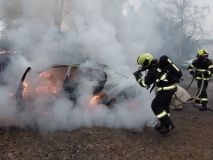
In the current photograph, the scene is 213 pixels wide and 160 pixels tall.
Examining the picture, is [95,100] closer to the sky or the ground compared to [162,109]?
closer to the sky

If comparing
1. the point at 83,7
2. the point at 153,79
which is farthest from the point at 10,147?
the point at 83,7

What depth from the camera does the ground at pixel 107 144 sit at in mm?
5312

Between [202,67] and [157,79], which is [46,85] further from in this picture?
[202,67]

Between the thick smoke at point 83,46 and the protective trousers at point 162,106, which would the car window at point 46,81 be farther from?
the protective trousers at point 162,106

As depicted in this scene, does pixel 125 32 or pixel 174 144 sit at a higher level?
pixel 125 32

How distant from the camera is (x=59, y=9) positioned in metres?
10.4

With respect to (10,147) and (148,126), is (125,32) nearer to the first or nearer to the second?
(148,126)

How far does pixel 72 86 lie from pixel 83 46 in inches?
64.4

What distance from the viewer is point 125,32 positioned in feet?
31.6

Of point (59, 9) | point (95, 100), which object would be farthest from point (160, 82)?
point (59, 9)

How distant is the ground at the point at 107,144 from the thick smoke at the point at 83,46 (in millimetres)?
437

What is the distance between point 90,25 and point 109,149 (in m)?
4.16

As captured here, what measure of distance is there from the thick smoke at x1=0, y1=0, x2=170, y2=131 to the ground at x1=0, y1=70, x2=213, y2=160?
437 mm

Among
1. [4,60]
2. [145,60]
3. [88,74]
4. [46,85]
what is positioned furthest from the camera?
[88,74]
